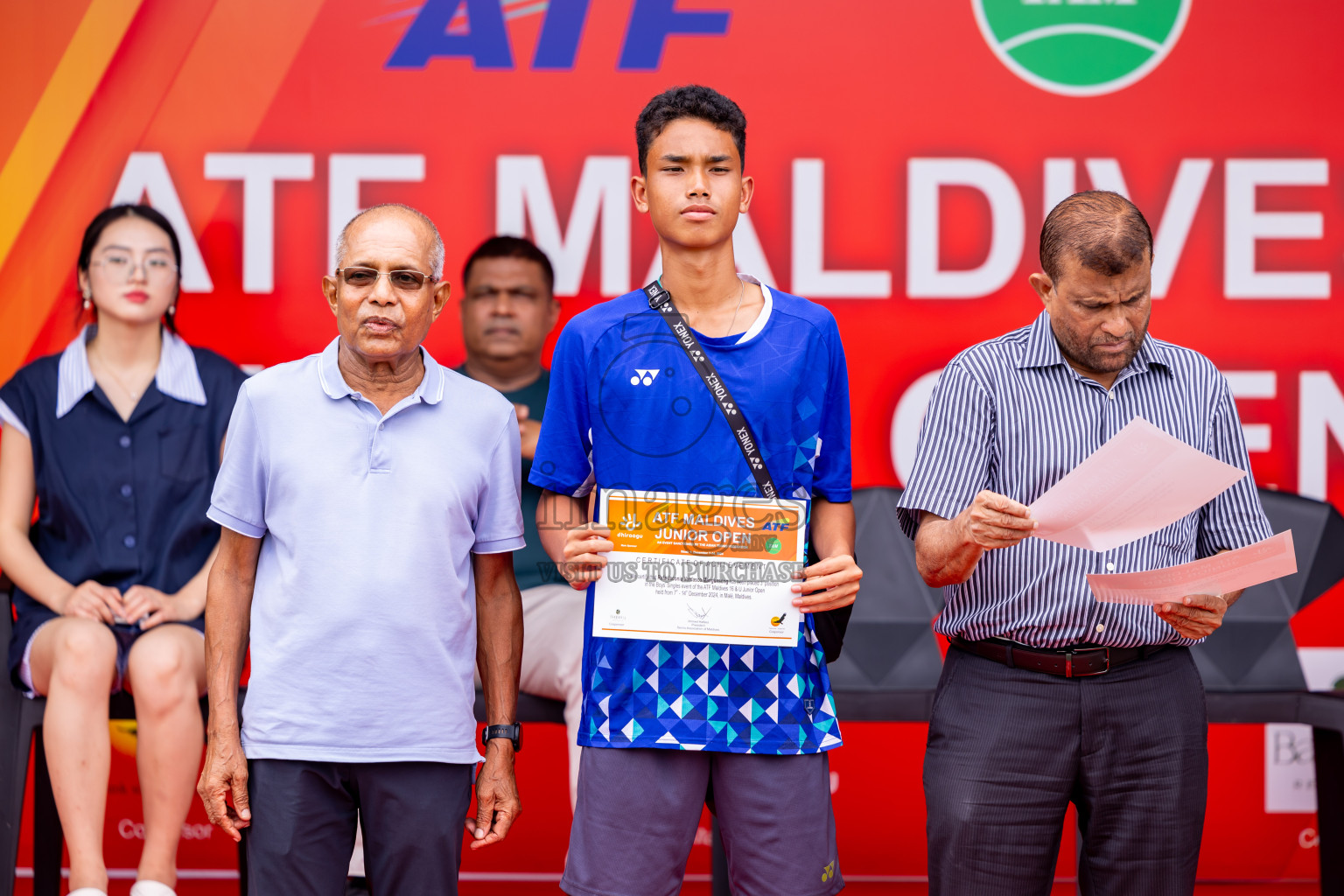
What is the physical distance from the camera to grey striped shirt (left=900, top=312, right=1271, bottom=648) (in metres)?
2.34

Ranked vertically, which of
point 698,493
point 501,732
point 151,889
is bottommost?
point 151,889

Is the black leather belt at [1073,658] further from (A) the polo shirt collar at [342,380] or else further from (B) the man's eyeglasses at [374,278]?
(B) the man's eyeglasses at [374,278]

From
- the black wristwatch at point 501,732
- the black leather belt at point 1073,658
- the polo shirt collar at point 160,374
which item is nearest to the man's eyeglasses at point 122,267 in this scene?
the polo shirt collar at point 160,374

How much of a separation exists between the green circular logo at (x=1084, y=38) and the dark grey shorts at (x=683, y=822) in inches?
108

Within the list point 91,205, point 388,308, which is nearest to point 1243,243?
point 388,308

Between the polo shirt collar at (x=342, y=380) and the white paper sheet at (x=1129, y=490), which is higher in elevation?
the polo shirt collar at (x=342, y=380)

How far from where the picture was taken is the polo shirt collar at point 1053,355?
2.40 m

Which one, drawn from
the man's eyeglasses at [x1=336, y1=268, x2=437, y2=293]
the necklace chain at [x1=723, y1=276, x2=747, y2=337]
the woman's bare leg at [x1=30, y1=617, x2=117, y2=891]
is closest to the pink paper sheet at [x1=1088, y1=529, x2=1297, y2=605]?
the necklace chain at [x1=723, y1=276, x2=747, y2=337]

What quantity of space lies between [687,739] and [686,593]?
267 millimetres

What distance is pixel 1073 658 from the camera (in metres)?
2.35

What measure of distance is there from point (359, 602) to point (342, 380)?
0.44 metres

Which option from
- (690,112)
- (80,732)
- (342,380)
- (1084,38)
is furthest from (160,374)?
(1084,38)

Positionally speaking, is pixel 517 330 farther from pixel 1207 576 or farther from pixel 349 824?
pixel 1207 576

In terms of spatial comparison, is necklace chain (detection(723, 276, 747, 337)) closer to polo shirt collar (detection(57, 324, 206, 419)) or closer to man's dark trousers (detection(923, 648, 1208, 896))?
man's dark trousers (detection(923, 648, 1208, 896))
